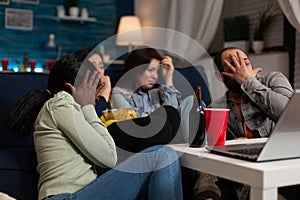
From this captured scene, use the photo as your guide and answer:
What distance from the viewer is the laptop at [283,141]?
89cm

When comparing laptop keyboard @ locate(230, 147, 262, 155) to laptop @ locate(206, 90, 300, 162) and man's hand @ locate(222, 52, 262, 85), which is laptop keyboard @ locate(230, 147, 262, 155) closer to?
laptop @ locate(206, 90, 300, 162)

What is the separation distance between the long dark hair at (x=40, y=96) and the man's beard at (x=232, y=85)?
0.70 metres

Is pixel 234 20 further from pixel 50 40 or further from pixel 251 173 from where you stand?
pixel 251 173

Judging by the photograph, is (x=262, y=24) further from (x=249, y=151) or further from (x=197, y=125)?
(x=249, y=151)

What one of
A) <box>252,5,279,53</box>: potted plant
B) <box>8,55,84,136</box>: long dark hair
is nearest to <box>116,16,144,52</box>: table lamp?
<box>252,5,279,53</box>: potted plant

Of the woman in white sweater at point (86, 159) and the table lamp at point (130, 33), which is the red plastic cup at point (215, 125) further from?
the table lamp at point (130, 33)

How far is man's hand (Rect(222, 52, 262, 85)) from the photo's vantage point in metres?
1.68

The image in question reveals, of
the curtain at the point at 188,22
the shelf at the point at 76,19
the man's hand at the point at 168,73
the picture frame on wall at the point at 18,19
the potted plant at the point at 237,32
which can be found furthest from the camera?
the shelf at the point at 76,19

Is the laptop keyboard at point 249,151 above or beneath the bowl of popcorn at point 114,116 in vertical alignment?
above

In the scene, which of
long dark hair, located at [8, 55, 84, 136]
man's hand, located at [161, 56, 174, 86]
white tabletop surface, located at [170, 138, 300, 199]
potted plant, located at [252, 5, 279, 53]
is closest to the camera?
white tabletop surface, located at [170, 138, 300, 199]

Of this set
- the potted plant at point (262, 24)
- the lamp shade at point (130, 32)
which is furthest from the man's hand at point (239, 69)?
the lamp shade at point (130, 32)

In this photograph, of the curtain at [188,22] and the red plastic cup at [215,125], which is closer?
the red plastic cup at [215,125]

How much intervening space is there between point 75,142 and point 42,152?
5.5 inches

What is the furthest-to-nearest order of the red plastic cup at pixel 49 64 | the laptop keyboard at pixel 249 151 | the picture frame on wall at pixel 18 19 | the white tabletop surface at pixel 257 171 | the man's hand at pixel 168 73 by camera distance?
1. the picture frame on wall at pixel 18 19
2. the red plastic cup at pixel 49 64
3. the man's hand at pixel 168 73
4. the laptop keyboard at pixel 249 151
5. the white tabletop surface at pixel 257 171
